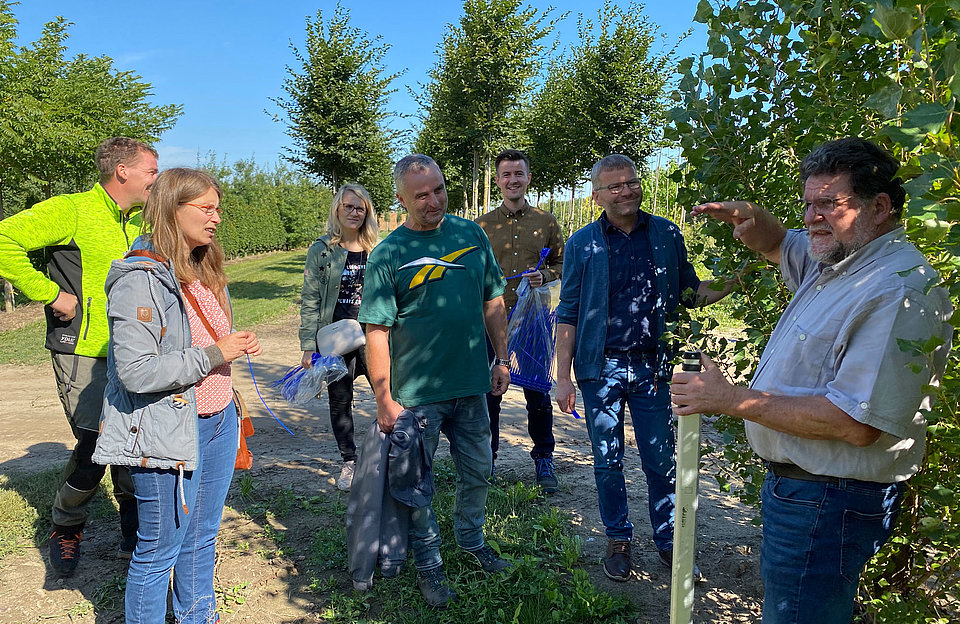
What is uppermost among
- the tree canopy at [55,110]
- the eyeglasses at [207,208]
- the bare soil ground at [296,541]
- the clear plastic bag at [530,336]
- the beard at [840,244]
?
the tree canopy at [55,110]

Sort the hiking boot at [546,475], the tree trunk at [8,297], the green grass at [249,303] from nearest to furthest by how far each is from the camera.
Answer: the hiking boot at [546,475] → the green grass at [249,303] → the tree trunk at [8,297]

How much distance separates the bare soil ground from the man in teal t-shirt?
0.72 metres

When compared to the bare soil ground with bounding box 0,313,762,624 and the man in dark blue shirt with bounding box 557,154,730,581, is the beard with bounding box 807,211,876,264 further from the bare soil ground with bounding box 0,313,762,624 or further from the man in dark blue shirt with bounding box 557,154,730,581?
the bare soil ground with bounding box 0,313,762,624

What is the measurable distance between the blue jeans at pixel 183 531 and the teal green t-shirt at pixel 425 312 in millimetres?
820

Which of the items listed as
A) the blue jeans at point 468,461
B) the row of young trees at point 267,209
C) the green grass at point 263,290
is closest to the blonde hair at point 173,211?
the blue jeans at point 468,461

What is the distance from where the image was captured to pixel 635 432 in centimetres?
347

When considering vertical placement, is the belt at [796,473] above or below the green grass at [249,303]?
above

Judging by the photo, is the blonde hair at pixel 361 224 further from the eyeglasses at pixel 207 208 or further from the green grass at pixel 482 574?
the eyeglasses at pixel 207 208

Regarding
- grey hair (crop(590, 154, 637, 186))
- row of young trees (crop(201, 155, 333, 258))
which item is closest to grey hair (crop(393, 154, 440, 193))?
grey hair (crop(590, 154, 637, 186))

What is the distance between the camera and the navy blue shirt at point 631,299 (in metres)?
→ 3.42

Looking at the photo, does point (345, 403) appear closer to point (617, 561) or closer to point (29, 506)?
point (29, 506)

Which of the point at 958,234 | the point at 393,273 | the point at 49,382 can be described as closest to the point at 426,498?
the point at 393,273

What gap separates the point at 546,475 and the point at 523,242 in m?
1.74

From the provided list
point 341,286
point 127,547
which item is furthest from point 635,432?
point 127,547
